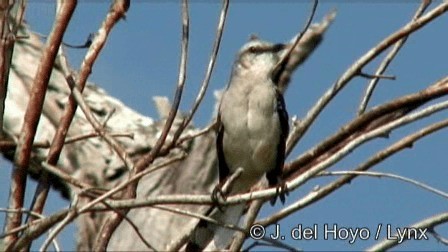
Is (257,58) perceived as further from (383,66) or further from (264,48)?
(383,66)

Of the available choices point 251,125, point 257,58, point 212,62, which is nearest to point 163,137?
point 212,62

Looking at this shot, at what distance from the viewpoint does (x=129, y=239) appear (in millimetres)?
7406

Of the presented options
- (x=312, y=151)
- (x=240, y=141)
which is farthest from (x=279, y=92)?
(x=312, y=151)

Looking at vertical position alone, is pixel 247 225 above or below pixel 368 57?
below

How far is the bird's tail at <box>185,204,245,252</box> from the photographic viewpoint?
5180 mm

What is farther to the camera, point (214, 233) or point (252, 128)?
point (252, 128)

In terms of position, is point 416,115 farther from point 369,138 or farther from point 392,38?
point 392,38

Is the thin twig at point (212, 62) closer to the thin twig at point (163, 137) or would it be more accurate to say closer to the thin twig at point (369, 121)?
the thin twig at point (163, 137)

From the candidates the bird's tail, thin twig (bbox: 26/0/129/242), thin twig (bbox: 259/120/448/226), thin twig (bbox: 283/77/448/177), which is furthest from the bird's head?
thin twig (bbox: 259/120/448/226)

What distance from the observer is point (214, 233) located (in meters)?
5.23

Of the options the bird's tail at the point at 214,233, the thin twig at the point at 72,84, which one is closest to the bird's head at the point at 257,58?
the bird's tail at the point at 214,233

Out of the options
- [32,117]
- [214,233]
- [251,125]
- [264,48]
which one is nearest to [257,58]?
[264,48]

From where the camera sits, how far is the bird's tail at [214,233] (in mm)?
5180

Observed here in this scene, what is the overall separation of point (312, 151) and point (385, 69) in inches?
18.6
